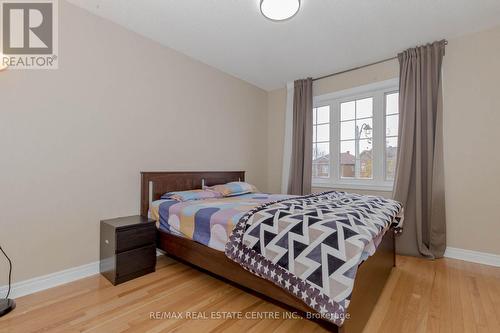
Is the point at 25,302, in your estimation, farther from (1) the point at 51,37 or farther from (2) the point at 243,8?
(2) the point at 243,8

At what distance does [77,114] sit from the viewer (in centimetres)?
222

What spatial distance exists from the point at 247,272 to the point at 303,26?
251 cm

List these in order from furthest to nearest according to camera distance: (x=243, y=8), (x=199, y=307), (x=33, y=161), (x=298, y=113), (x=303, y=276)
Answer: (x=298, y=113)
(x=243, y=8)
(x=33, y=161)
(x=199, y=307)
(x=303, y=276)

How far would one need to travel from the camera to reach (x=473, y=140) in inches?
105

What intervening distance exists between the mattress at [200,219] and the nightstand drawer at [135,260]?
0.26 meters

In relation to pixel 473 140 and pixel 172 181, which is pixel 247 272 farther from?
pixel 473 140

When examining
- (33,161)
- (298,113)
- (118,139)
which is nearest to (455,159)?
(298,113)

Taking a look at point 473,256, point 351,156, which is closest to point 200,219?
point 351,156

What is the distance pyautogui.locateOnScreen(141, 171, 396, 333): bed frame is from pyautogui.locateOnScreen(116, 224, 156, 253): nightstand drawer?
17cm

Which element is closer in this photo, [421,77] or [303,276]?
[303,276]

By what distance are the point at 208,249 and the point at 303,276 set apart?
0.92m

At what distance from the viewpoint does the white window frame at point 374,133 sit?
3.33m

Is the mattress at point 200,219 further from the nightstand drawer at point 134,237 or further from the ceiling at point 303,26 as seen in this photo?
the ceiling at point 303,26

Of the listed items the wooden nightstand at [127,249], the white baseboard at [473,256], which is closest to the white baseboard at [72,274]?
the white baseboard at [473,256]
